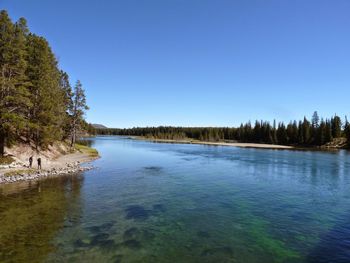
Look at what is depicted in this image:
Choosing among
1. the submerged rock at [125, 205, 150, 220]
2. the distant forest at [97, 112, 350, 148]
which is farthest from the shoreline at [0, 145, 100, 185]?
the distant forest at [97, 112, 350, 148]

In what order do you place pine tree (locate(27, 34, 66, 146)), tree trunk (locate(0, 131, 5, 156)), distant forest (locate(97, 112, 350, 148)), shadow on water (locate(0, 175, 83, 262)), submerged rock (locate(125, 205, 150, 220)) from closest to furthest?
shadow on water (locate(0, 175, 83, 262)), submerged rock (locate(125, 205, 150, 220)), tree trunk (locate(0, 131, 5, 156)), pine tree (locate(27, 34, 66, 146)), distant forest (locate(97, 112, 350, 148))

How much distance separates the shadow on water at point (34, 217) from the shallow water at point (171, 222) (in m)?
0.05

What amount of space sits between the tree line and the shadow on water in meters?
11.2

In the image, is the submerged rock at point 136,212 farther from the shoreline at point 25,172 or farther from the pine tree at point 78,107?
the pine tree at point 78,107

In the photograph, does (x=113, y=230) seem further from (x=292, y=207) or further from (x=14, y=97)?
(x=14, y=97)

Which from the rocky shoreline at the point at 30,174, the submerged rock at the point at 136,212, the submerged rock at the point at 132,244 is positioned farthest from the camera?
the rocky shoreline at the point at 30,174

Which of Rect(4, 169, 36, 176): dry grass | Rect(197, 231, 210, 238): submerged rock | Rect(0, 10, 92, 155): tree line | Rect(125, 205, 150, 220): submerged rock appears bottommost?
Rect(197, 231, 210, 238): submerged rock

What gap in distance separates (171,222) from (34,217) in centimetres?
925

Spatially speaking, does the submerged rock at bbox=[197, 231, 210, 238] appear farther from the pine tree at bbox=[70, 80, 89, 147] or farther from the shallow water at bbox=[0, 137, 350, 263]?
the pine tree at bbox=[70, 80, 89, 147]

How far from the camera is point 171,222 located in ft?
55.0

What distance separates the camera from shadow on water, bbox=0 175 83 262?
40.3ft

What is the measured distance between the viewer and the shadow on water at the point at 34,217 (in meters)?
12.3

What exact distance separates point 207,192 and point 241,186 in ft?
17.6

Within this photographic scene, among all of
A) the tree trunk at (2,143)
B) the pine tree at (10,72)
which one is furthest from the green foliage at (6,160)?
the pine tree at (10,72)
